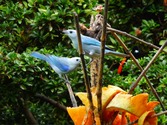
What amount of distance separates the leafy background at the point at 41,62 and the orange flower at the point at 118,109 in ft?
4.14

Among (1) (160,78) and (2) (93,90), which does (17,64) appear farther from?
(2) (93,90)

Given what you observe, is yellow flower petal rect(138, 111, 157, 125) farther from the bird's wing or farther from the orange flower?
the bird's wing

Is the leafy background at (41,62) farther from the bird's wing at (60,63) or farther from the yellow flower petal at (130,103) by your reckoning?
the yellow flower petal at (130,103)

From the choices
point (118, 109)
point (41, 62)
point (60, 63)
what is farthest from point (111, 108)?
point (41, 62)

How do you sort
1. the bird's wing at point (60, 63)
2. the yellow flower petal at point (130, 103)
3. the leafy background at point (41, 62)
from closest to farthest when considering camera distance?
the yellow flower petal at point (130, 103) < the bird's wing at point (60, 63) < the leafy background at point (41, 62)

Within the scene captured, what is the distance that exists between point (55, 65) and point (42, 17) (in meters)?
0.90

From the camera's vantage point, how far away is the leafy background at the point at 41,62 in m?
2.03

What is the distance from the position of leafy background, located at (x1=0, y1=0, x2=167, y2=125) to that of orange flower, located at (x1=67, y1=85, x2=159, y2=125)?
49.7 inches

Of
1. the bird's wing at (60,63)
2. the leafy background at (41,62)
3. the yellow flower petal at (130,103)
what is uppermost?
the yellow flower petal at (130,103)

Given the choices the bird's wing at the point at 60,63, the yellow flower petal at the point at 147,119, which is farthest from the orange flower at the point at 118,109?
the bird's wing at the point at 60,63

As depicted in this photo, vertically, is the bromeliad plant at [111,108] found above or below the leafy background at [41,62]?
above

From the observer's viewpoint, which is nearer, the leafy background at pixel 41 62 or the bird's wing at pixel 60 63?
the bird's wing at pixel 60 63

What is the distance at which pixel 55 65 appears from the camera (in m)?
1.31

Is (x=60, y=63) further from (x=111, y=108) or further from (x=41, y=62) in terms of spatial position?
(x=41, y=62)
